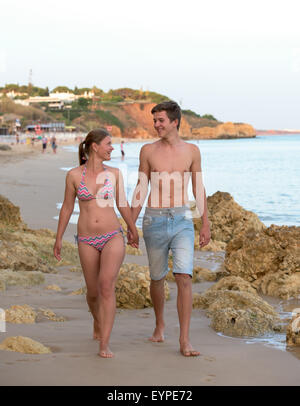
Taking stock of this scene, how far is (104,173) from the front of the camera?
4.27 meters

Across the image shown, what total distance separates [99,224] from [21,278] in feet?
8.23

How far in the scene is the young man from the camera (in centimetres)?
440

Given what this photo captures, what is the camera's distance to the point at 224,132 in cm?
19412

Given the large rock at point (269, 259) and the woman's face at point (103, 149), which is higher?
the woman's face at point (103, 149)

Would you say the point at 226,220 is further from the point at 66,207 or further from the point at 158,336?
the point at 66,207

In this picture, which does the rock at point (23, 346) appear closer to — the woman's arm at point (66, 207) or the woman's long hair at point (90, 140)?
the woman's arm at point (66, 207)

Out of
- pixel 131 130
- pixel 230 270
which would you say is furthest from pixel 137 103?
pixel 230 270

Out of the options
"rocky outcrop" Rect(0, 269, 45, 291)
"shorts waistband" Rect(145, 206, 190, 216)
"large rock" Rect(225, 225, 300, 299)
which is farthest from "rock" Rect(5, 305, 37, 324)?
"large rock" Rect(225, 225, 300, 299)

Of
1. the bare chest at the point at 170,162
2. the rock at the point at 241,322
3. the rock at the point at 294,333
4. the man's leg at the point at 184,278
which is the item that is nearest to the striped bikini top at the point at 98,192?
the bare chest at the point at 170,162

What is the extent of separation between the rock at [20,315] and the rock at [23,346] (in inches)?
31.4

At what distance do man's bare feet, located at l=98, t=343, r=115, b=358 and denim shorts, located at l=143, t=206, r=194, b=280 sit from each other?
725 millimetres

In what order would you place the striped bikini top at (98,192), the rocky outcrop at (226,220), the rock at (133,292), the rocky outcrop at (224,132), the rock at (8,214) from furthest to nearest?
the rocky outcrop at (224,132), the rocky outcrop at (226,220), the rock at (8,214), the rock at (133,292), the striped bikini top at (98,192)

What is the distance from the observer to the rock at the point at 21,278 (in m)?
6.26

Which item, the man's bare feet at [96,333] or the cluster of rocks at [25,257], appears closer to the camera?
the man's bare feet at [96,333]
